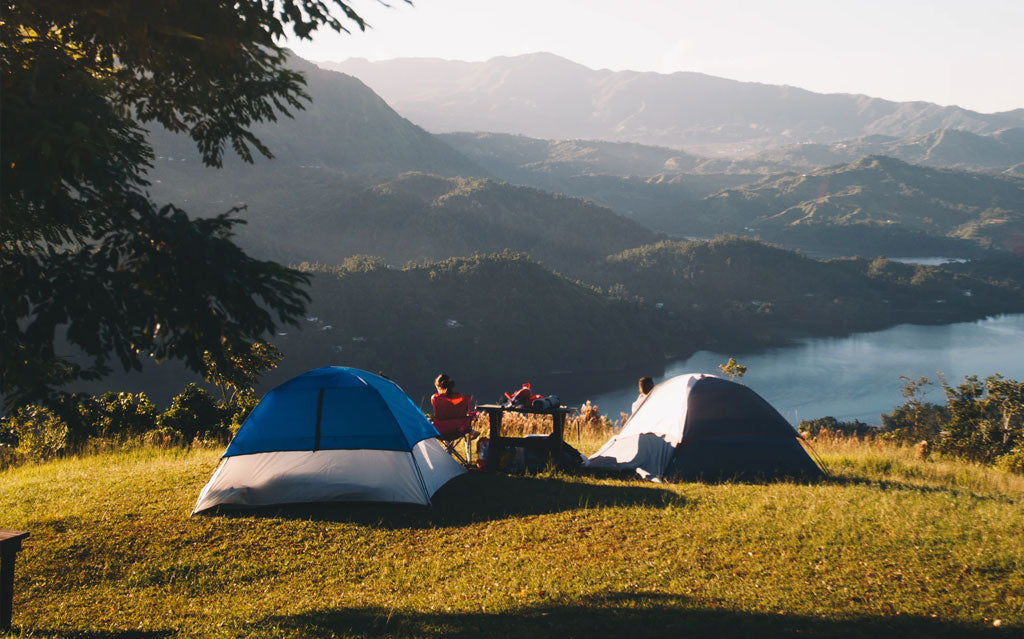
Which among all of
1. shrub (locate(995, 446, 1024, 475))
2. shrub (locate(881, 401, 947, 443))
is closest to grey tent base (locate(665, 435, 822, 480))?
shrub (locate(995, 446, 1024, 475))

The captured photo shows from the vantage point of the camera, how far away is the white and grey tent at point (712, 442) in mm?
10000

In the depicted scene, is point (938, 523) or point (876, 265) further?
point (876, 265)

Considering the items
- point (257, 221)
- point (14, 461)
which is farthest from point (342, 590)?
point (257, 221)

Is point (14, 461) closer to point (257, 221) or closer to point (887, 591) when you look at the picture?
point (887, 591)

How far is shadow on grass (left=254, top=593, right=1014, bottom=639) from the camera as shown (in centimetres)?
488

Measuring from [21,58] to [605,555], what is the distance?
6889 millimetres

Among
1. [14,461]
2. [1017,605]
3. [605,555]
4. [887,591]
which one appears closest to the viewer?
[1017,605]

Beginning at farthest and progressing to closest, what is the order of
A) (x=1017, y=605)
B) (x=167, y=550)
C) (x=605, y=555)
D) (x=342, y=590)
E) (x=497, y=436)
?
(x=497, y=436) → (x=167, y=550) → (x=605, y=555) → (x=342, y=590) → (x=1017, y=605)

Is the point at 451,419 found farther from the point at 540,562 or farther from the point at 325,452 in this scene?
the point at 540,562

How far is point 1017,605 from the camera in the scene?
5117mm

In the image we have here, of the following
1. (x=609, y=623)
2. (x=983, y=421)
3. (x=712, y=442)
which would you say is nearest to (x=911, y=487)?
(x=712, y=442)

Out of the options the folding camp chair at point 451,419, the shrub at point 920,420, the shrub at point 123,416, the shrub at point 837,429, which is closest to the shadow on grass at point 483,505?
the folding camp chair at point 451,419

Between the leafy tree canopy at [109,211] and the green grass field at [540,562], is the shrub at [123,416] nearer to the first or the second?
the green grass field at [540,562]

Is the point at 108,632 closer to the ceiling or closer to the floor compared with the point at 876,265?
closer to the floor
